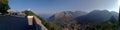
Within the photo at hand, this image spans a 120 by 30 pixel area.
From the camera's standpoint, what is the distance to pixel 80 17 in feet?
12.9

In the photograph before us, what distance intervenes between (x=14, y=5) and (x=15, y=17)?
0.72 ft

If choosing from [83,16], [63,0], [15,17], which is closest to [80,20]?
[83,16]

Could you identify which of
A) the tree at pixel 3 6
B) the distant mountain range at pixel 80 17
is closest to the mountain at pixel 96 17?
the distant mountain range at pixel 80 17

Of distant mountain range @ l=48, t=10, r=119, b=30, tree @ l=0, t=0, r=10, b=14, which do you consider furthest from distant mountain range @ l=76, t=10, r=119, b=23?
tree @ l=0, t=0, r=10, b=14

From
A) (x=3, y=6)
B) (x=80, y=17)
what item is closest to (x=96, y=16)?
(x=80, y=17)

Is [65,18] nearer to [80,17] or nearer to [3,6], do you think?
[80,17]

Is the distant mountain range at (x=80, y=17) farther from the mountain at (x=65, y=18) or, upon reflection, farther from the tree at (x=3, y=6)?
the tree at (x=3, y=6)

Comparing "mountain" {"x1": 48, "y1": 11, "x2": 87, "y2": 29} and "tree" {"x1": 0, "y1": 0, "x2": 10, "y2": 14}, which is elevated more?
"tree" {"x1": 0, "y1": 0, "x2": 10, "y2": 14}

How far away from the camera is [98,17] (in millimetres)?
3992

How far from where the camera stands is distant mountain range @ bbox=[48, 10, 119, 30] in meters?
3.90

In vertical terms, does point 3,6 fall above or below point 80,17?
above

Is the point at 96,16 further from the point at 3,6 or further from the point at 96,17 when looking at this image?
the point at 3,6

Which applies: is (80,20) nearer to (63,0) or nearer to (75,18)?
(75,18)

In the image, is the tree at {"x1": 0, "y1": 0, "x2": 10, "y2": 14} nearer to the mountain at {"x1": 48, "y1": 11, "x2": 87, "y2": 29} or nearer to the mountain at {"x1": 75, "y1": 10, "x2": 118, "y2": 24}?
the mountain at {"x1": 48, "y1": 11, "x2": 87, "y2": 29}
